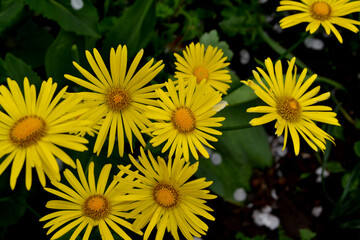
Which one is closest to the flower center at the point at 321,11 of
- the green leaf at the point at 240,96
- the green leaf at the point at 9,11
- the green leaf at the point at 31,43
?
the green leaf at the point at 240,96

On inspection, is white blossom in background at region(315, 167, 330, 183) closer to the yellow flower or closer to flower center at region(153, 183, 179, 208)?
the yellow flower

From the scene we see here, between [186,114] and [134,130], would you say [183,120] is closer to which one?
[186,114]

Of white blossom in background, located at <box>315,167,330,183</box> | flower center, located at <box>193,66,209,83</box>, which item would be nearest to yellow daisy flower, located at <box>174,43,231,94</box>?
flower center, located at <box>193,66,209,83</box>

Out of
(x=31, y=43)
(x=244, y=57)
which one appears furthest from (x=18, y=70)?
(x=244, y=57)

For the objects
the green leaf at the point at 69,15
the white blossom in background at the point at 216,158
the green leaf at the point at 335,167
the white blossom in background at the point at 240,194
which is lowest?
the white blossom in background at the point at 240,194

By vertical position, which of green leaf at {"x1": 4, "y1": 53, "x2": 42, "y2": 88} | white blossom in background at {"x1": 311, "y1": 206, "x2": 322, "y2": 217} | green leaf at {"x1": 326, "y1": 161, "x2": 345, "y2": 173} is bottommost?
green leaf at {"x1": 4, "y1": 53, "x2": 42, "y2": 88}

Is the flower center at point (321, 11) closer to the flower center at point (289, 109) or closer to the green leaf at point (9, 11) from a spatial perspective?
the flower center at point (289, 109)

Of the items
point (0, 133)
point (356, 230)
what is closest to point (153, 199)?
point (0, 133)
